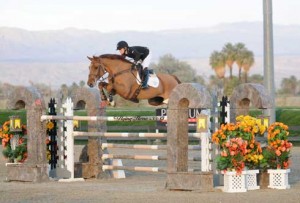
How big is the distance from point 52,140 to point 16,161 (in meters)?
0.74

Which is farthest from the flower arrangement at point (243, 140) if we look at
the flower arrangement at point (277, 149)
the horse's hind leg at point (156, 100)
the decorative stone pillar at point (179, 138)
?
the horse's hind leg at point (156, 100)

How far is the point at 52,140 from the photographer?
62.1 ft

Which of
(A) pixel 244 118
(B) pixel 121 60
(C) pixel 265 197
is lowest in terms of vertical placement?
(C) pixel 265 197

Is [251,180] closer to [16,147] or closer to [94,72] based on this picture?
[94,72]

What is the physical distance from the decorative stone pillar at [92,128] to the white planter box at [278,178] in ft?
12.8

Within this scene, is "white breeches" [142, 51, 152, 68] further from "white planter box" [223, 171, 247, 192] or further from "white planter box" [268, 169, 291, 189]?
"white planter box" [223, 171, 247, 192]

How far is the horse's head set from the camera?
18.5m

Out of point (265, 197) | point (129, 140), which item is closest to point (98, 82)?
point (265, 197)

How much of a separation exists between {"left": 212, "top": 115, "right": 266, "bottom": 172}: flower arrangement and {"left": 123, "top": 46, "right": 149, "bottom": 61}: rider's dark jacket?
3.26 m

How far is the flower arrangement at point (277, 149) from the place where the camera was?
1630cm

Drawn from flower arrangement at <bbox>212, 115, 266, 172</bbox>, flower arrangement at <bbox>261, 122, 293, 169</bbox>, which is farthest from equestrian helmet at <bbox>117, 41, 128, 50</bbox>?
flower arrangement at <bbox>261, 122, 293, 169</bbox>

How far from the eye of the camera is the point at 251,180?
16.0 m

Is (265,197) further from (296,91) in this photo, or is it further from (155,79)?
(296,91)

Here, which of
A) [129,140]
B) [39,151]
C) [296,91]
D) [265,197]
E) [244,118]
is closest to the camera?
[265,197]
